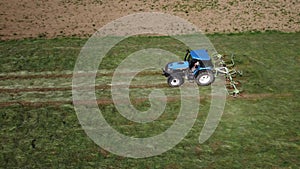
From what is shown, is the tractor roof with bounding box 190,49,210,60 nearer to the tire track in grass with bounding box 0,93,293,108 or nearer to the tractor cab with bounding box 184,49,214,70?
the tractor cab with bounding box 184,49,214,70

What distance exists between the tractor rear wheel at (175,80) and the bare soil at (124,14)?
8945 mm

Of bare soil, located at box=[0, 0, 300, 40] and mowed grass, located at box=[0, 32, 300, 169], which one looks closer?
mowed grass, located at box=[0, 32, 300, 169]

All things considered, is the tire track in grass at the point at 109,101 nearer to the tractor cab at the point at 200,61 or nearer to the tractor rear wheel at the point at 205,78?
the tractor rear wheel at the point at 205,78

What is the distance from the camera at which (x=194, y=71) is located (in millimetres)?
16281

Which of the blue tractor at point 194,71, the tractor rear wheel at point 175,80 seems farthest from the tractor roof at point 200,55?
the tractor rear wheel at point 175,80

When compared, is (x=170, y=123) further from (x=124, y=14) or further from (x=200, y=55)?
(x=124, y=14)

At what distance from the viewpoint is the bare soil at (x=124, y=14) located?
2441 cm

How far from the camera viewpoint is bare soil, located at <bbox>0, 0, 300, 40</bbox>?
24.4m

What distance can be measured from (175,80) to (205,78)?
5.12 feet

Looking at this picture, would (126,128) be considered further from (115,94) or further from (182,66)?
(182,66)

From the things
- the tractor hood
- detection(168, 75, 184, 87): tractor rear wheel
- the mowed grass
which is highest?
the tractor hood

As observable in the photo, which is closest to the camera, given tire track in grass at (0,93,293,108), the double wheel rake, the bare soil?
tire track in grass at (0,93,293,108)

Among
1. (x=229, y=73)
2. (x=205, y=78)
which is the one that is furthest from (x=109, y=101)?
(x=229, y=73)

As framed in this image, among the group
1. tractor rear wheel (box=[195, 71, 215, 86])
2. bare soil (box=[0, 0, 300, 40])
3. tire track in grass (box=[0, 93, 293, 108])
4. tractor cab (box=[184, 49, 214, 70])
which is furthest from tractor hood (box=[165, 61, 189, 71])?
bare soil (box=[0, 0, 300, 40])
